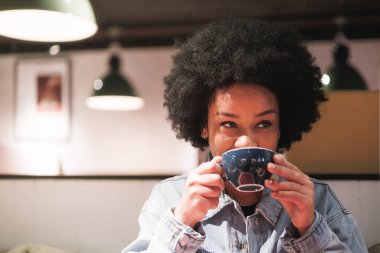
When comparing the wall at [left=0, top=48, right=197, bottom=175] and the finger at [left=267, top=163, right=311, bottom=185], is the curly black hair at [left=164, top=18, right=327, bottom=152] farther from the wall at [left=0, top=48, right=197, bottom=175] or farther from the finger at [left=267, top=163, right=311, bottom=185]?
the wall at [left=0, top=48, right=197, bottom=175]

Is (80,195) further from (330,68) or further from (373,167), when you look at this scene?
(330,68)

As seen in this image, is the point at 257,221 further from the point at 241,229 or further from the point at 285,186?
the point at 285,186

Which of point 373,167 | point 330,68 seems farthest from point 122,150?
point 373,167

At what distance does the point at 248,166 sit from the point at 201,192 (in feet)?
0.46

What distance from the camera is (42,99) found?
6516 mm

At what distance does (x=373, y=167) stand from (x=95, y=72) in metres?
4.96

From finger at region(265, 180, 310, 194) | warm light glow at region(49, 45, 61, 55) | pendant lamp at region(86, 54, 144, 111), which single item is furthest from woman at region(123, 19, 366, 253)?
warm light glow at region(49, 45, 61, 55)

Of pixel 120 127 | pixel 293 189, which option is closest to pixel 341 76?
pixel 120 127

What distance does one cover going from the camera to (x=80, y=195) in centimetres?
226

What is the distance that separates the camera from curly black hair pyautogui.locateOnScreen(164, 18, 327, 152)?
1.33 m

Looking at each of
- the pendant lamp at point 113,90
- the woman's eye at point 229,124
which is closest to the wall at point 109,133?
the pendant lamp at point 113,90

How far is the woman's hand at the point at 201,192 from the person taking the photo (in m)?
1.06

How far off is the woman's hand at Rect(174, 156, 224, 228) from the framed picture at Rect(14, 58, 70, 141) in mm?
5668

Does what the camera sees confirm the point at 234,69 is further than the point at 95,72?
No
